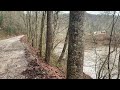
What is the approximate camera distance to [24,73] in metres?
9.98

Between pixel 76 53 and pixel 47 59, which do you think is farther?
pixel 47 59

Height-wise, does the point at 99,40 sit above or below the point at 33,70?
below

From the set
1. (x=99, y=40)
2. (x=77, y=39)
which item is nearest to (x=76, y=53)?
(x=77, y=39)
